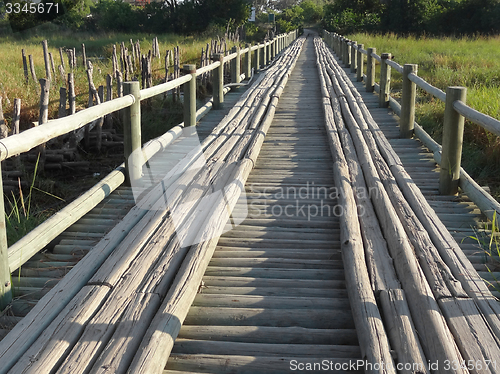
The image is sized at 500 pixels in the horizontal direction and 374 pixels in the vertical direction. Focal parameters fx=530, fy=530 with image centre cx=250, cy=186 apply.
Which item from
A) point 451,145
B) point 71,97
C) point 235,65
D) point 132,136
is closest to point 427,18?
point 235,65

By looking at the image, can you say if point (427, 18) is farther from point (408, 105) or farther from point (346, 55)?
point (408, 105)

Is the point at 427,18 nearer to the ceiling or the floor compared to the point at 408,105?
nearer to the ceiling

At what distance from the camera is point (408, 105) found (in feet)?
19.8

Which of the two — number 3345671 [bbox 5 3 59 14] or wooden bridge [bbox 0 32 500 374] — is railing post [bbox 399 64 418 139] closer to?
wooden bridge [bbox 0 32 500 374]

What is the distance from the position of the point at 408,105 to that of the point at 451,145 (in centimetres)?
201

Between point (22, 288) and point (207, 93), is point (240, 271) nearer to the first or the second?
point (22, 288)

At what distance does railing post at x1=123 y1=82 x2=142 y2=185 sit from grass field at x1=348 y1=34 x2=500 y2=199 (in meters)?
3.35

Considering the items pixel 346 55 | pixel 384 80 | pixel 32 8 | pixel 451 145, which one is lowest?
pixel 451 145

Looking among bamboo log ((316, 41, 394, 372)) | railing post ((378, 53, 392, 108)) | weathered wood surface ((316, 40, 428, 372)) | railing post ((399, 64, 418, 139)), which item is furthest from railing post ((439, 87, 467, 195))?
railing post ((378, 53, 392, 108))

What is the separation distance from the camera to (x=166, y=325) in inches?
87.3

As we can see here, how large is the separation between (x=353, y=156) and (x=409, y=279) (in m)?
2.36

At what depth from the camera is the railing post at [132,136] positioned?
4160 millimetres

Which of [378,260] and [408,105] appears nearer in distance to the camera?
[378,260]

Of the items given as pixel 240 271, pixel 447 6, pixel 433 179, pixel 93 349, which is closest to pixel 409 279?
pixel 240 271
